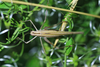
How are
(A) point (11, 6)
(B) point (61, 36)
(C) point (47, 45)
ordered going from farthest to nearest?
(C) point (47, 45) → (B) point (61, 36) → (A) point (11, 6)

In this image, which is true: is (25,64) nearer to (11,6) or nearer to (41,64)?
(41,64)

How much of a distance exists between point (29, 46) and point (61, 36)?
26 centimetres

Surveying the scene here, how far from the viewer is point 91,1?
694 millimetres

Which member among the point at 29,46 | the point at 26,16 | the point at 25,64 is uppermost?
the point at 26,16

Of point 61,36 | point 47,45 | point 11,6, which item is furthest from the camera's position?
point 47,45

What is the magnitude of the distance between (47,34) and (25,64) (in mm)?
306

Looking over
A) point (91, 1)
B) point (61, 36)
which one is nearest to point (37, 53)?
point (61, 36)

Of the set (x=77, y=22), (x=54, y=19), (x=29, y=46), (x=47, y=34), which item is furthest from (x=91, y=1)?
(x=29, y=46)

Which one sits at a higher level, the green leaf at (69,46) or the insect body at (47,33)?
the insect body at (47,33)

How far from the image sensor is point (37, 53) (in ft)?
2.30

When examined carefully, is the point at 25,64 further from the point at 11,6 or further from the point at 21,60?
the point at 11,6

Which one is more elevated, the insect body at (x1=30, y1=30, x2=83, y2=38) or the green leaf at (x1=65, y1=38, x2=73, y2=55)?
the insect body at (x1=30, y1=30, x2=83, y2=38)

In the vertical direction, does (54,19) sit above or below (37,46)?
above

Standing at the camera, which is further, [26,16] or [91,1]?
[91,1]
